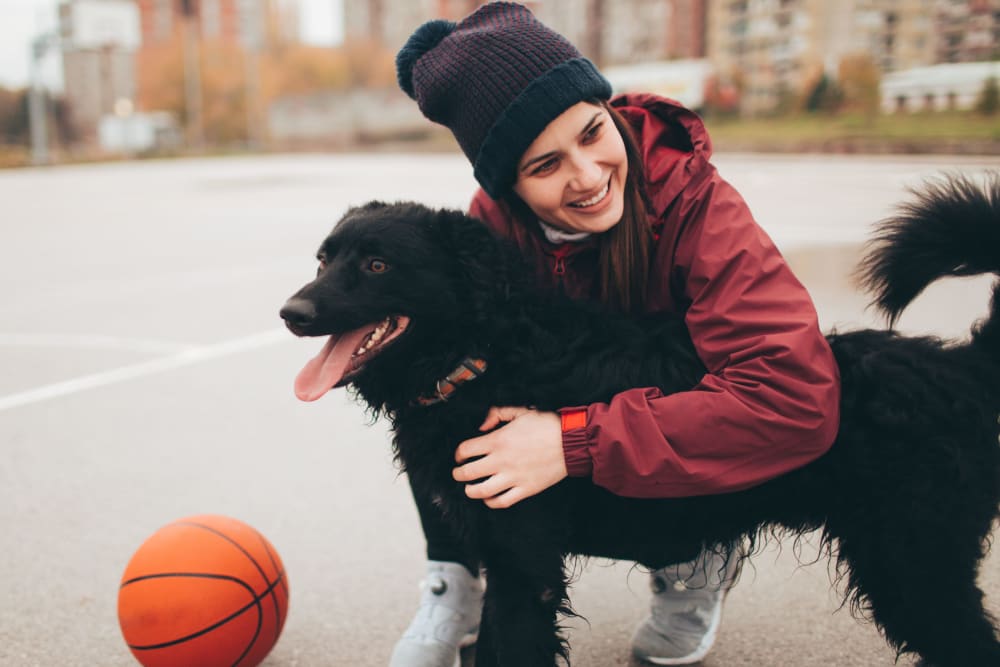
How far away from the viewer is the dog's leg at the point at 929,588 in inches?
80.3

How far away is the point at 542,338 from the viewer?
2.26 metres

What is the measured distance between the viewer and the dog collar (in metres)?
2.21

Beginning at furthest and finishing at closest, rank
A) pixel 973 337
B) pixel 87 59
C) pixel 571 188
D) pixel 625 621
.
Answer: pixel 87 59, pixel 625 621, pixel 571 188, pixel 973 337

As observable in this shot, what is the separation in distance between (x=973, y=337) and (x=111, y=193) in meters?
24.9

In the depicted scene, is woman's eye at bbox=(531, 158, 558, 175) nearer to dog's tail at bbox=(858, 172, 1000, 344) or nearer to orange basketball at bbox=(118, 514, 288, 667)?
dog's tail at bbox=(858, 172, 1000, 344)

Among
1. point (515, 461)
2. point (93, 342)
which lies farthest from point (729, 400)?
point (93, 342)

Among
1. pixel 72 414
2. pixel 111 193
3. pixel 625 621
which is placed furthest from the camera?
pixel 111 193

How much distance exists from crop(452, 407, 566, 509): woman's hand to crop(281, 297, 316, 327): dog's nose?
51cm

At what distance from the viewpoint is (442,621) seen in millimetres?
2738

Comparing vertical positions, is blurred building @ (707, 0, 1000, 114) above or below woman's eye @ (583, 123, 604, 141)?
above

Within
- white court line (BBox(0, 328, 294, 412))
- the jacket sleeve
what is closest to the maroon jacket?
the jacket sleeve

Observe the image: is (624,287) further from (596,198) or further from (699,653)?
(699,653)

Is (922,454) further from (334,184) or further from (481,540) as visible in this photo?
(334,184)

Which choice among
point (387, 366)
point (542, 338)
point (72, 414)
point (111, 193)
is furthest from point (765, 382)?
point (111, 193)
